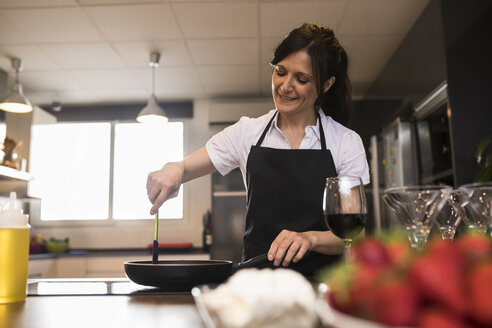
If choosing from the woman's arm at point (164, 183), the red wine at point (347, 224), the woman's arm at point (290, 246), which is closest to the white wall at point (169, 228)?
the woman's arm at point (164, 183)

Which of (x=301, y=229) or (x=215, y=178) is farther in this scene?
(x=215, y=178)

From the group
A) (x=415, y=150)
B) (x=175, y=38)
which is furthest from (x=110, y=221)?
(x=415, y=150)

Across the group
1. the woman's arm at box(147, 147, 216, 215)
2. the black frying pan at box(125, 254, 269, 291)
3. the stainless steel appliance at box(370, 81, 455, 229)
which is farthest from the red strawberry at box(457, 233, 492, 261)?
the stainless steel appliance at box(370, 81, 455, 229)

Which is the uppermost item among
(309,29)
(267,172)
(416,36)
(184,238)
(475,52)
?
(416,36)

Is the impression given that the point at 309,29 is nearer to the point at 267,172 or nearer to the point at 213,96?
the point at 267,172

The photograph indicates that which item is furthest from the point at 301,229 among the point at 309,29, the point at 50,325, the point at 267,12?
the point at 267,12

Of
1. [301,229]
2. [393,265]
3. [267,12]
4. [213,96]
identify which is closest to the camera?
[393,265]

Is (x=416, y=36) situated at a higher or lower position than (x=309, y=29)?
higher

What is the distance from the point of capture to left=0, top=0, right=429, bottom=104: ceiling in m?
2.82

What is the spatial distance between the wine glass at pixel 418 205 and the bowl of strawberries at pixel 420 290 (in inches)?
17.4

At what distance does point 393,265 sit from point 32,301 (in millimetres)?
747

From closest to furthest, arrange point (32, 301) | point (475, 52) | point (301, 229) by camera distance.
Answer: point (32, 301) < point (301, 229) < point (475, 52)

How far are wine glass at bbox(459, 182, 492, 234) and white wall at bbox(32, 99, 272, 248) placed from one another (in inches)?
152

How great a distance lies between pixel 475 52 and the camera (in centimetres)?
237
